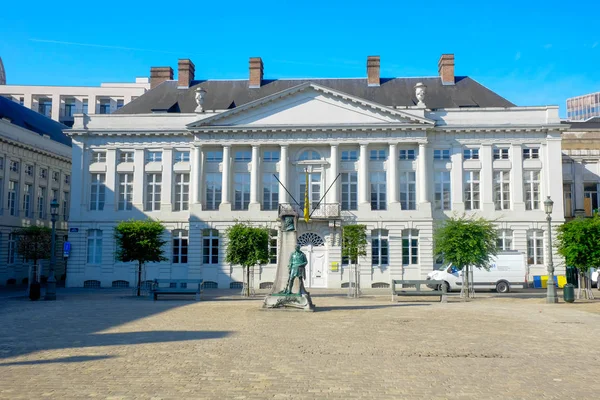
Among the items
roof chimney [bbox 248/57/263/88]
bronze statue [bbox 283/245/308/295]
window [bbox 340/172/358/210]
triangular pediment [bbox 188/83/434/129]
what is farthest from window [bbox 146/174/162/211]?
bronze statue [bbox 283/245/308/295]

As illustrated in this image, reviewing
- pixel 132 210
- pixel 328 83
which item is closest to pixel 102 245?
pixel 132 210

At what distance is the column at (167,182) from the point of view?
132 feet

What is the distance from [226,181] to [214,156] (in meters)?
2.30

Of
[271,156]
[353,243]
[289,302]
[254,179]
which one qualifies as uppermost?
[271,156]

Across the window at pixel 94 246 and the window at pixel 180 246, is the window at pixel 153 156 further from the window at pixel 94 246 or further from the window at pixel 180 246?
the window at pixel 94 246

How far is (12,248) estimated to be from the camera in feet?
144

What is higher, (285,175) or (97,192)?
(285,175)

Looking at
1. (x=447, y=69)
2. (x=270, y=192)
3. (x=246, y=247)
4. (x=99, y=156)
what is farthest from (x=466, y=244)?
(x=99, y=156)

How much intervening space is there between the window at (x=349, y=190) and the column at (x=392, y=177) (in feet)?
7.31

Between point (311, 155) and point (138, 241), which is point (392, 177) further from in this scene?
point (138, 241)

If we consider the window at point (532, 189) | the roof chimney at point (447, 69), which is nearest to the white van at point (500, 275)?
the window at point (532, 189)

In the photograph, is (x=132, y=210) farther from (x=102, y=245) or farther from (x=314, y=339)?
(x=314, y=339)

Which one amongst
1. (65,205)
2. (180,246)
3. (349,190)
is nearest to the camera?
(349,190)

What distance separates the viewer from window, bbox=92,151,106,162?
4120 centimetres
